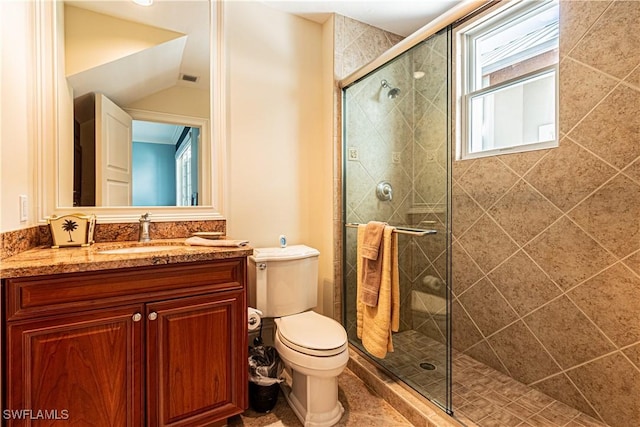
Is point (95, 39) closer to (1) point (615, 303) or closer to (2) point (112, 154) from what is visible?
(2) point (112, 154)

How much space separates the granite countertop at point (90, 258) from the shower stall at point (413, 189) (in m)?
0.93

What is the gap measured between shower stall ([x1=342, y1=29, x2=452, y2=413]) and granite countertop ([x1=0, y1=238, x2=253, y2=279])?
93cm

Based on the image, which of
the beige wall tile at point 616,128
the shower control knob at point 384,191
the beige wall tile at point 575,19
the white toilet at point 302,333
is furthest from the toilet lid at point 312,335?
the beige wall tile at point 575,19

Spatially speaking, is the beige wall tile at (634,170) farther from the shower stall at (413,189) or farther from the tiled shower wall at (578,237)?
the shower stall at (413,189)

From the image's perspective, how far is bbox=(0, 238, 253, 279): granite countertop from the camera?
1083 millimetres

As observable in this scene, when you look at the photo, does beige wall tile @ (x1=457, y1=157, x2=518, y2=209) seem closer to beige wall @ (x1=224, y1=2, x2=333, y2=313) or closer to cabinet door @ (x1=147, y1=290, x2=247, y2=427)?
beige wall @ (x1=224, y1=2, x2=333, y2=313)

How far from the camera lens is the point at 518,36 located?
1990 millimetres

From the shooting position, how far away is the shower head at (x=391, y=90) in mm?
1982

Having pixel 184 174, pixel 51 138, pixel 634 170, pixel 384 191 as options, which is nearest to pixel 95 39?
pixel 51 138

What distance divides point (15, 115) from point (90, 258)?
30.5 inches

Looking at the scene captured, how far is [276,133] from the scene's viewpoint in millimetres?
2219

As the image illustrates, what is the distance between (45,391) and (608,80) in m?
2.68

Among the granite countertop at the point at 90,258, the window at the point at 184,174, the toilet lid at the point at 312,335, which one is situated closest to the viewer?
the granite countertop at the point at 90,258

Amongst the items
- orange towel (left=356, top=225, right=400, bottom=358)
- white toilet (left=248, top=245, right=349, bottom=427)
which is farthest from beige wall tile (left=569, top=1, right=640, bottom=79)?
white toilet (left=248, top=245, right=349, bottom=427)
